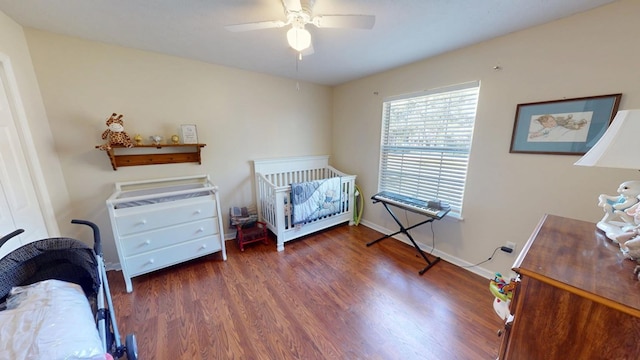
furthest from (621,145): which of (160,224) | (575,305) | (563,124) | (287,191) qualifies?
(160,224)

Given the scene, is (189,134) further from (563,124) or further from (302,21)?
(563,124)

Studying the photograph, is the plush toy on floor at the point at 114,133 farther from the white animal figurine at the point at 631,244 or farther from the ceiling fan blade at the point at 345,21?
the white animal figurine at the point at 631,244

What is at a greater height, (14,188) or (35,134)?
(35,134)

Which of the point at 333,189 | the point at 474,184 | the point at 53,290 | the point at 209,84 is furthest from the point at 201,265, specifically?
the point at 474,184

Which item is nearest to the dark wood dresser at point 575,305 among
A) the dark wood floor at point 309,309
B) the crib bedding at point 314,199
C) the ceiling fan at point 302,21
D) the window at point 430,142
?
the dark wood floor at point 309,309

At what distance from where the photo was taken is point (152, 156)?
221cm

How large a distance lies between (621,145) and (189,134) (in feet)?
9.86

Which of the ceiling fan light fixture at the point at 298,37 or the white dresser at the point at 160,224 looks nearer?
the ceiling fan light fixture at the point at 298,37

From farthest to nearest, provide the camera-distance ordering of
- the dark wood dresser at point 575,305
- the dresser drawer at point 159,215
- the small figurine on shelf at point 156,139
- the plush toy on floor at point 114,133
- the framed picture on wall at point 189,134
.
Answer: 1. the framed picture on wall at point 189,134
2. the small figurine on shelf at point 156,139
3. the plush toy on floor at point 114,133
4. the dresser drawer at point 159,215
5. the dark wood dresser at point 575,305

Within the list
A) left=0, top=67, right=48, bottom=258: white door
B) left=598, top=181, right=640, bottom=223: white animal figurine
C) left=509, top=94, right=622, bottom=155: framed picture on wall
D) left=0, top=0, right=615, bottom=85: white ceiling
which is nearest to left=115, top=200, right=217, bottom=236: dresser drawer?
left=0, top=67, right=48, bottom=258: white door

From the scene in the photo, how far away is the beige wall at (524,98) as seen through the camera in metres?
1.35

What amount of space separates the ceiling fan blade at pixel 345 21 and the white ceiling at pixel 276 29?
136mm

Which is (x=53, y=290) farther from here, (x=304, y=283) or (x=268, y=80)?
(x=268, y=80)

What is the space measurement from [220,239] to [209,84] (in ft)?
5.77
